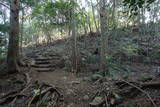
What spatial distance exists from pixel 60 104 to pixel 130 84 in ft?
6.72

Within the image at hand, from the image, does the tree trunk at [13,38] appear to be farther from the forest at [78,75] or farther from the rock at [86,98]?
the rock at [86,98]

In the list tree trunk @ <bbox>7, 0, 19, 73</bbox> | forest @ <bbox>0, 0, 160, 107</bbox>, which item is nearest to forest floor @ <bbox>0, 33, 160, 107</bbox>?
forest @ <bbox>0, 0, 160, 107</bbox>

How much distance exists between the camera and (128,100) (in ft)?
11.4

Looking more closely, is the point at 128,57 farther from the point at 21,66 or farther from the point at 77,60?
the point at 21,66

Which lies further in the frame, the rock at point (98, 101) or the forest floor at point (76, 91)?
the rock at point (98, 101)

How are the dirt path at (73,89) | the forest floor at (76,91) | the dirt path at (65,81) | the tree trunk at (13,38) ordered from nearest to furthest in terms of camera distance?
the forest floor at (76,91) < the dirt path at (73,89) < the dirt path at (65,81) < the tree trunk at (13,38)

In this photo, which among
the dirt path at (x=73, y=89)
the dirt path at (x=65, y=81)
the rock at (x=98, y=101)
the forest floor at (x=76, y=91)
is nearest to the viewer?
the forest floor at (x=76, y=91)

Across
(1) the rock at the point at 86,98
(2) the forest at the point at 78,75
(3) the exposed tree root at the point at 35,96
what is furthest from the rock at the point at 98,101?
(3) the exposed tree root at the point at 35,96

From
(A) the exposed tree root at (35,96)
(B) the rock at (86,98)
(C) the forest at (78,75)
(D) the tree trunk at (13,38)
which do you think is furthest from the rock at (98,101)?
(D) the tree trunk at (13,38)

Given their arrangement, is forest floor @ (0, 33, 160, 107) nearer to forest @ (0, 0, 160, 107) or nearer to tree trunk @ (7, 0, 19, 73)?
forest @ (0, 0, 160, 107)

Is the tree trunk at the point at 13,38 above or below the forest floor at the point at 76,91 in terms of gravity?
above

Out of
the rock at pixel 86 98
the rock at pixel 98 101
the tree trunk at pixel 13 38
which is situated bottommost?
the rock at pixel 86 98

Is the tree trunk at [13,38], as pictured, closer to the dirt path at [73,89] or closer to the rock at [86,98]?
the dirt path at [73,89]

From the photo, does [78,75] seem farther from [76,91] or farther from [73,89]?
[76,91]
